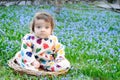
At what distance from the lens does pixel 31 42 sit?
16.5ft

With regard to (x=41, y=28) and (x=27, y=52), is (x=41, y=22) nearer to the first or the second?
(x=41, y=28)

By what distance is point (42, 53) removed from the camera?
16.7ft

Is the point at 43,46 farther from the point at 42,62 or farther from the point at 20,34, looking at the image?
the point at 20,34

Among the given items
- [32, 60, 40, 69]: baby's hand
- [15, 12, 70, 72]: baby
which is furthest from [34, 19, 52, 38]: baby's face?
[32, 60, 40, 69]: baby's hand

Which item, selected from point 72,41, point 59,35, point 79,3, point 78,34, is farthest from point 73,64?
point 79,3

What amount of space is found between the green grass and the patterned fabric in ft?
0.61

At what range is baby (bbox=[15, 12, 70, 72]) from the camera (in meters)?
4.94

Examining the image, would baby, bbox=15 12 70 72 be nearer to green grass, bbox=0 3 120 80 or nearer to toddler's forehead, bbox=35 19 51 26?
toddler's forehead, bbox=35 19 51 26

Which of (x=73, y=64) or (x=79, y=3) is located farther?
(x=79, y=3)

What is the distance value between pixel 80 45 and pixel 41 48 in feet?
6.06

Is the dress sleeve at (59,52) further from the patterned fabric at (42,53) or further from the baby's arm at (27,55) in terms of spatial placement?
the baby's arm at (27,55)

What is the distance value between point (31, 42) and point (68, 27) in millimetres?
4182

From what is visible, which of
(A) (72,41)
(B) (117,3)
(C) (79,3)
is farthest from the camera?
(B) (117,3)

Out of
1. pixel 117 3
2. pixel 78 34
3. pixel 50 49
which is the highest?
pixel 50 49
